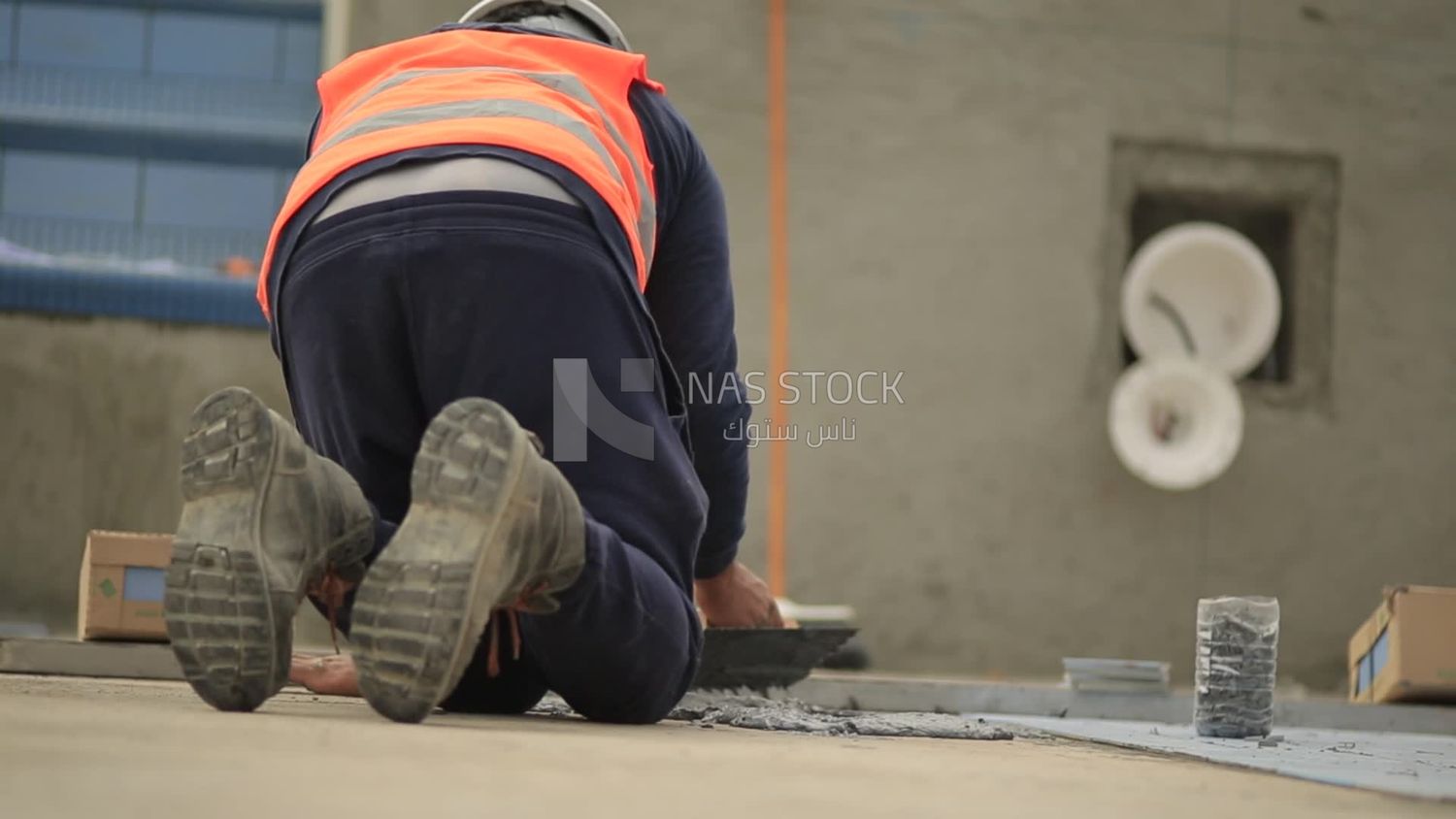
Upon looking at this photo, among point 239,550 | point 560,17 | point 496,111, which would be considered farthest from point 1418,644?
point 239,550

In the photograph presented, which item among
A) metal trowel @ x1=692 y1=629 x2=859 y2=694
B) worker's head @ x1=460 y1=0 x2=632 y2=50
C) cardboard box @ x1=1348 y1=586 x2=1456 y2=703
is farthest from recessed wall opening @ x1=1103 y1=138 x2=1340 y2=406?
worker's head @ x1=460 y1=0 x2=632 y2=50

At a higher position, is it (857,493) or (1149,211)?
(1149,211)

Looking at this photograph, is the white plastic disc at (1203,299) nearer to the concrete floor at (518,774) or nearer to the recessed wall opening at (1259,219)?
the recessed wall opening at (1259,219)

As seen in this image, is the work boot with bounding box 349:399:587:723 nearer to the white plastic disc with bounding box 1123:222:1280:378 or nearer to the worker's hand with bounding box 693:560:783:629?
the worker's hand with bounding box 693:560:783:629

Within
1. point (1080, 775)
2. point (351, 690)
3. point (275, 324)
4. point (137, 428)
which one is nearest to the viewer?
point (1080, 775)

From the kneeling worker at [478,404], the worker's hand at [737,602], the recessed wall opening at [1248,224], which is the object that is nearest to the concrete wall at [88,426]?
the recessed wall opening at [1248,224]

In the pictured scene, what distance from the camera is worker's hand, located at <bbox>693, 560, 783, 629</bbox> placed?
225 cm

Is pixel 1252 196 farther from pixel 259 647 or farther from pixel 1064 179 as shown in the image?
pixel 259 647

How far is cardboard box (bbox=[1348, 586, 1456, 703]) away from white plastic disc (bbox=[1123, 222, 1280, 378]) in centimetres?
249

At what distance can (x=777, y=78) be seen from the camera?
5414mm

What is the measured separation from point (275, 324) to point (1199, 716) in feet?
4.05

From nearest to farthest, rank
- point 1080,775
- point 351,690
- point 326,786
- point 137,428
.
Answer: point 326,786, point 1080,775, point 351,690, point 137,428

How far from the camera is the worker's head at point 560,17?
2.10 meters

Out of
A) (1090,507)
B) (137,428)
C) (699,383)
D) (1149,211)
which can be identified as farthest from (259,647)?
(1149,211)
